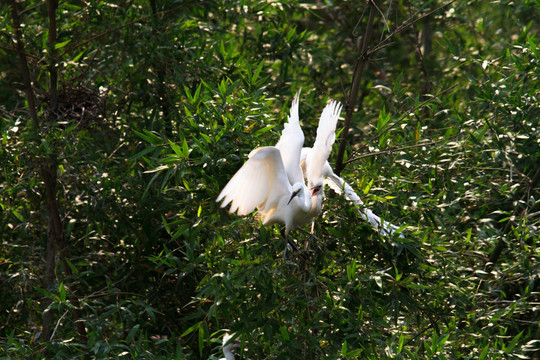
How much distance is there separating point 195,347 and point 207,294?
1.09 metres

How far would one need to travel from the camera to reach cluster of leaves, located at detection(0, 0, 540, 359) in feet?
10.4

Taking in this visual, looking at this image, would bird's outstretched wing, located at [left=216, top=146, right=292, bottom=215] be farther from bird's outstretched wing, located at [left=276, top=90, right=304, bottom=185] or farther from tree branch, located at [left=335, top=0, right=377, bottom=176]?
tree branch, located at [left=335, top=0, right=377, bottom=176]

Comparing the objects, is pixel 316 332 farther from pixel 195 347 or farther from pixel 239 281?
pixel 195 347

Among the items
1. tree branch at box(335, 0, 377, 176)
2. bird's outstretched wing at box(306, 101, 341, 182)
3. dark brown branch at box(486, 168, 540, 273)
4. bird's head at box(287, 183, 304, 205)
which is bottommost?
dark brown branch at box(486, 168, 540, 273)

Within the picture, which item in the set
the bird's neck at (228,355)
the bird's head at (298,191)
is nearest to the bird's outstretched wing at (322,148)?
the bird's head at (298,191)

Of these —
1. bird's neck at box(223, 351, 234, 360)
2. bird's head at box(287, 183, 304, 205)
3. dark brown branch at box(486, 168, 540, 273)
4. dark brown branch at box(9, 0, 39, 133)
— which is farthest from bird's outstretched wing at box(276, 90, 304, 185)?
dark brown branch at box(9, 0, 39, 133)

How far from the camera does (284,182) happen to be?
3.57 meters

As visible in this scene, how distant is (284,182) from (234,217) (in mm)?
332

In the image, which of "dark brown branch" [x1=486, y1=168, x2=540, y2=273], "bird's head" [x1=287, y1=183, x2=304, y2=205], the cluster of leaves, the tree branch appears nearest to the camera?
the cluster of leaves

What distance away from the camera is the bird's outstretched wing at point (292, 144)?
12.3ft

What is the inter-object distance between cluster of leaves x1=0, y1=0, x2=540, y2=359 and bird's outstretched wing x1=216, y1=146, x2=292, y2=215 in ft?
0.33

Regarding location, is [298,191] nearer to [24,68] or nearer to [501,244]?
[501,244]

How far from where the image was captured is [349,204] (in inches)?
132

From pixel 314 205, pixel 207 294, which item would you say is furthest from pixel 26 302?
pixel 314 205
